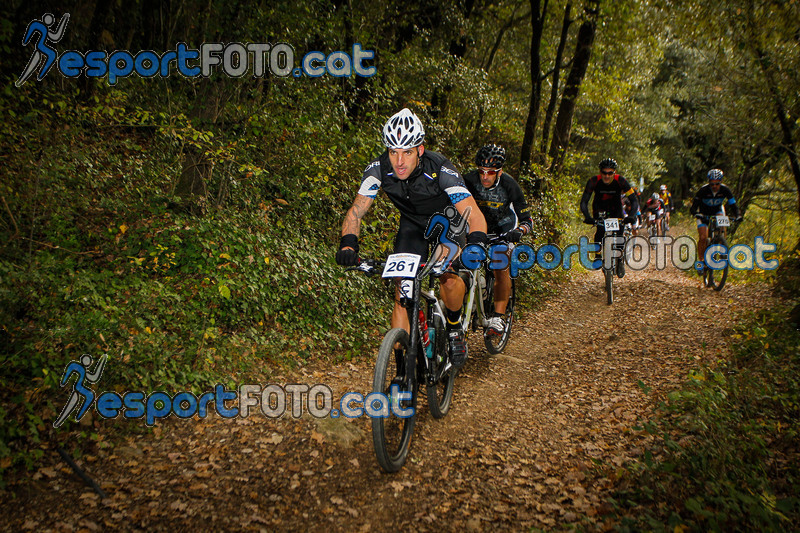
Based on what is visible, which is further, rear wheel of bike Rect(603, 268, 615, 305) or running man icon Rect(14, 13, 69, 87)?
rear wheel of bike Rect(603, 268, 615, 305)

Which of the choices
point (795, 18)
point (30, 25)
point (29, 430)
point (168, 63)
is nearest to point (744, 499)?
point (29, 430)

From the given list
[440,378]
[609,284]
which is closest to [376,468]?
[440,378]

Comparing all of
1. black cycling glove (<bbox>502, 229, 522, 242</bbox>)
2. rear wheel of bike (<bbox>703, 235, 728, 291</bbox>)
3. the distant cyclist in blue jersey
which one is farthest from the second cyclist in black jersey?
rear wheel of bike (<bbox>703, 235, 728, 291</bbox>)

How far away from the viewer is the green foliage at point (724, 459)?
2.91 metres

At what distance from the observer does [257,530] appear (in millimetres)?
3186

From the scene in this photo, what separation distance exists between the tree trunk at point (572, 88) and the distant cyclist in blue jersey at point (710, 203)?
4.15 m

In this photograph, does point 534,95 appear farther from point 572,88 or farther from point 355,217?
point 355,217

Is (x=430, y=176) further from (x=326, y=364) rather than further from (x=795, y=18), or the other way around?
(x=795, y=18)

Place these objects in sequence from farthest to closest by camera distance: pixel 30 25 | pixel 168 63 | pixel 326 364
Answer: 1. pixel 168 63
2. pixel 30 25
3. pixel 326 364

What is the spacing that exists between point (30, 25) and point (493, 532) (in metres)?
9.04

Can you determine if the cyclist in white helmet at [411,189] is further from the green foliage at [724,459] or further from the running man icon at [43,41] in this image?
the running man icon at [43,41]

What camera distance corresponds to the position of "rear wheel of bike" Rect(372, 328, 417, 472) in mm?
3578

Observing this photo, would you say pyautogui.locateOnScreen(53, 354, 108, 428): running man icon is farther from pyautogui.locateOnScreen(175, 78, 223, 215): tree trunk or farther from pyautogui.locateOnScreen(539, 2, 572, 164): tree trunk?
pyautogui.locateOnScreen(539, 2, 572, 164): tree trunk

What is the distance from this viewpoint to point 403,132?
13.6ft
